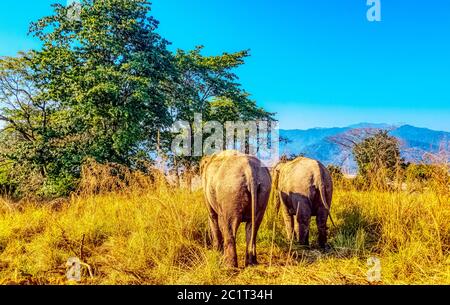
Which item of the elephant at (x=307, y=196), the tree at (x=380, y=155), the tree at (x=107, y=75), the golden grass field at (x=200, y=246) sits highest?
the tree at (x=107, y=75)

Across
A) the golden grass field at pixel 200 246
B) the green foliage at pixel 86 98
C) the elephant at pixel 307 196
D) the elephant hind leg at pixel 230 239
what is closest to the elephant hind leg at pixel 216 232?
the golden grass field at pixel 200 246

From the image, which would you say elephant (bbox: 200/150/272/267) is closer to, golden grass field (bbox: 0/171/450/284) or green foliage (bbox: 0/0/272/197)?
golden grass field (bbox: 0/171/450/284)

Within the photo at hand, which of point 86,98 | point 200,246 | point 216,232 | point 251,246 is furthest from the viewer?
point 86,98

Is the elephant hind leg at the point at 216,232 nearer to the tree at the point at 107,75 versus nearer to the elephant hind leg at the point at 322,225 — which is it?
the elephant hind leg at the point at 322,225

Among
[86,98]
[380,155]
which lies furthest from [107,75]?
[380,155]

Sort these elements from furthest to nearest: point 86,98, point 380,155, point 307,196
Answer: point 86,98 → point 380,155 → point 307,196

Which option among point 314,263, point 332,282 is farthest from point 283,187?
point 332,282

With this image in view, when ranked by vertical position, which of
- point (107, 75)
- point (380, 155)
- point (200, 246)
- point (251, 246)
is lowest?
point (200, 246)

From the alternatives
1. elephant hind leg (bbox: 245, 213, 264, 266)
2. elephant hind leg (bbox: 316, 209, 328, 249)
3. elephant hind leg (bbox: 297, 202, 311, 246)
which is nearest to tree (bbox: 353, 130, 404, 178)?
elephant hind leg (bbox: 316, 209, 328, 249)

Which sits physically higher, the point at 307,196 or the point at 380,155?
the point at 380,155

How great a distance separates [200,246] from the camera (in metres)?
4.65

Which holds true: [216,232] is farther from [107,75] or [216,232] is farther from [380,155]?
[107,75]

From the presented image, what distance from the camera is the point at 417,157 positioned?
5.36m

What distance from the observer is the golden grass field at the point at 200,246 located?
3.70m
